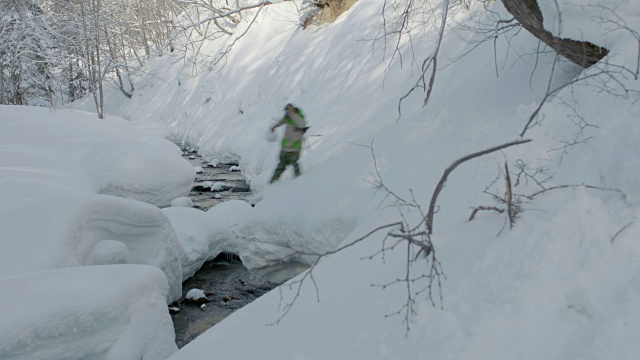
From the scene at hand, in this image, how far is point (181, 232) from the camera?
6.67 meters

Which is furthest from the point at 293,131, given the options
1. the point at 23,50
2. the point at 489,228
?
the point at 23,50

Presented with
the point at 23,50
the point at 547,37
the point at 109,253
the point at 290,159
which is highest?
the point at 547,37

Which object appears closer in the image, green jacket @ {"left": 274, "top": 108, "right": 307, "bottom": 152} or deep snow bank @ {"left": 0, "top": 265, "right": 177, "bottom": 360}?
deep snow bank @ {"left": 0, "top": 265, "right": 177, "bottom": 360}

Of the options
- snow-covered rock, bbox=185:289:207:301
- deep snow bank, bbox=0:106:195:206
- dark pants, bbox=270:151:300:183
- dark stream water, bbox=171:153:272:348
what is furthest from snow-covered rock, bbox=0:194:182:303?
deep snow bank, bbox=0:106:195:206

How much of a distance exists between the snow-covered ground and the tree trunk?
0.51 ft

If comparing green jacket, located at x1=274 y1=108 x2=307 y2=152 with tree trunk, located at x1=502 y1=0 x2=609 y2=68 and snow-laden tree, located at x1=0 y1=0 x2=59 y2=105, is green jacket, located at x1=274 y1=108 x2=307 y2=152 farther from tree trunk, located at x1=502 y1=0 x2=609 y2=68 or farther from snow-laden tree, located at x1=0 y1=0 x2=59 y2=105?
snow-laden tree, located at x1=0 y1=0 x2=59 y2=105

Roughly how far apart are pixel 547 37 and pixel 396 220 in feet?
5.28

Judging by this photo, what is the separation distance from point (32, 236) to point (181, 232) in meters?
2.10

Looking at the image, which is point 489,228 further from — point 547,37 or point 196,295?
point 196,295

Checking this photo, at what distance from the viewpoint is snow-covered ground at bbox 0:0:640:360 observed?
1.70m

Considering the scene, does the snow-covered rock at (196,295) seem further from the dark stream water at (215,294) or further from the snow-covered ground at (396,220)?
the snow-covered ground at (396,220)

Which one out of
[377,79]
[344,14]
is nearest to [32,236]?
[377,79]

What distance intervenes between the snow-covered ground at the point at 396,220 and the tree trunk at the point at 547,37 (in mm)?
157

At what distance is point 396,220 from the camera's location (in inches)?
127
